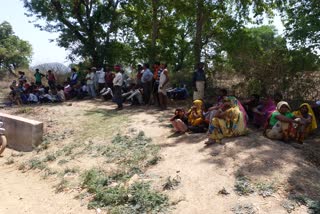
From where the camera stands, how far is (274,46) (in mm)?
10398

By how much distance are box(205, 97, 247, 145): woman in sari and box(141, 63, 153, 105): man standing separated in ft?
15.8

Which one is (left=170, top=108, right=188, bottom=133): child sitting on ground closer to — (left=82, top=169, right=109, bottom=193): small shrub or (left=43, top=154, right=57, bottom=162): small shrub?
(left=82, top=169, right=109, bottom=193): small shrub

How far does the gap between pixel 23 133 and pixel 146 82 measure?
4.07 m

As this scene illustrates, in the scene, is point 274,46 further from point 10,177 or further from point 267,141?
point 10,177

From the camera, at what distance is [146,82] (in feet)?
39.3

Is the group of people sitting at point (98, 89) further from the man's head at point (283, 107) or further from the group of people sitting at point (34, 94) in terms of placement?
the man's head at point (283, 107)

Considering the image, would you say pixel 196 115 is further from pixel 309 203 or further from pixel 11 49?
pixel 11 49

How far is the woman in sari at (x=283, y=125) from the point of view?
7133mm

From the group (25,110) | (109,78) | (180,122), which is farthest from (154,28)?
(180,122)

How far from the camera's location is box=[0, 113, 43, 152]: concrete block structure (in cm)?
983

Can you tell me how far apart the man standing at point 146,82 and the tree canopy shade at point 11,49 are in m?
26.4

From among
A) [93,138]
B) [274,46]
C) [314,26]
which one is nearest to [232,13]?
[274,46]

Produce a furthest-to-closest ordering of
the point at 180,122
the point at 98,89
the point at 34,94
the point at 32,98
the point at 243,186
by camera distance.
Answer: the point at 98,89 → the point at 34,94 → the point at 32,98 → the point at 180,122 → the point at 243,186

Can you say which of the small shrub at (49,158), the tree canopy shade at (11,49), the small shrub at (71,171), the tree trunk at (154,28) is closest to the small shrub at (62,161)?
the small shrub at (49,158)
